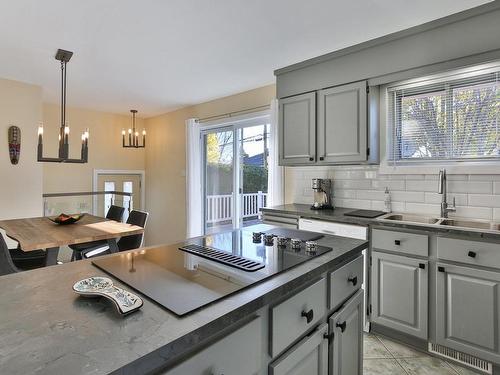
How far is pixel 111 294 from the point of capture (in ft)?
2.49

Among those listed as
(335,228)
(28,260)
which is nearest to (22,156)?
(28,260)

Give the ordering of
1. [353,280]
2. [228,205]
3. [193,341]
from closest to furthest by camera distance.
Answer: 1. [193,341]
2. [353,280]
3. [228,205]

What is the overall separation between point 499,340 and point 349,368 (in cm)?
122

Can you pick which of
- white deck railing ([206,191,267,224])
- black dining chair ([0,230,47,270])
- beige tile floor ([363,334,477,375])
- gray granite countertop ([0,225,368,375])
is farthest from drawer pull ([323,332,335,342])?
white deck railing ([206,191,267,224])

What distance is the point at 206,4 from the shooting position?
6.59ft

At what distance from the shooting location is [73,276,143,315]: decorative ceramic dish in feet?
2.38

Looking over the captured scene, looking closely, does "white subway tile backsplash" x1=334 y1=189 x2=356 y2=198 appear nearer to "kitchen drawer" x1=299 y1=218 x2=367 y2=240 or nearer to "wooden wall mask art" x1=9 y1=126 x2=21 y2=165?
"kitchen drawer" x1=299 y1=218 x2=367 y2=240

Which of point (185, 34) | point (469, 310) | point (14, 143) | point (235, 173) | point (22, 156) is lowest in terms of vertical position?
point (469, 310)

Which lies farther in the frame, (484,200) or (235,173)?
(235,173)

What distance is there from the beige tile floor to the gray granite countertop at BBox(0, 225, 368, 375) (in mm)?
1623

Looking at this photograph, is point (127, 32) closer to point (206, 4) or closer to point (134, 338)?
point (206, 4)

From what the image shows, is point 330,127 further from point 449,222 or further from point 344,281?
point 344,281

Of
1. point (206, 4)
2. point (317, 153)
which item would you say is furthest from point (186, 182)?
point (206, 4)

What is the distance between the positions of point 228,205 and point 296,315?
349cm
